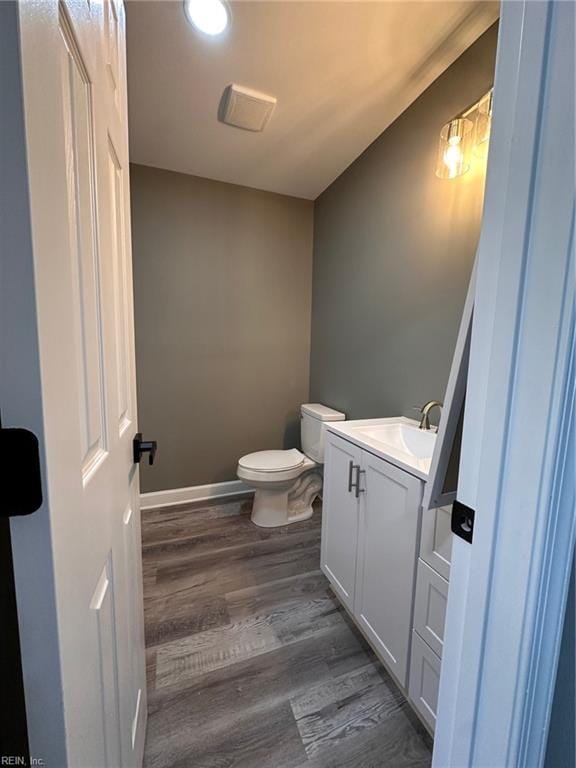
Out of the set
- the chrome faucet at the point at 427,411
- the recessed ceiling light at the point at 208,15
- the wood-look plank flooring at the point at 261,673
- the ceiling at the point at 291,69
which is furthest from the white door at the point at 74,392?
the chrome faucet at the point at 427,411

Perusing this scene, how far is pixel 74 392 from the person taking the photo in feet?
1.38

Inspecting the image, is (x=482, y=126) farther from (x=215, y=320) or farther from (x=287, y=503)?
(x=287, y=503)

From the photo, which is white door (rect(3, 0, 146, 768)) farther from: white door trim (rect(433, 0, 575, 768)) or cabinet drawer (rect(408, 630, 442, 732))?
cabinet drawer (rect(408, 630, 442, 732))

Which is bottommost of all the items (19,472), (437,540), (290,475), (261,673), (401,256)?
(261,673)

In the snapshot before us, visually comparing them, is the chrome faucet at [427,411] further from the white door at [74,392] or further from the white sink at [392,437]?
the white door at [74,392]

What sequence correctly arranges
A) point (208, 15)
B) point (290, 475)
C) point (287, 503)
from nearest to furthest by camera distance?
point (208, 15) → point (290, 475) → point (287, 503)

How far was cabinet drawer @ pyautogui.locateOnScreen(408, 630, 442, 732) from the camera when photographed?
104 centimetres

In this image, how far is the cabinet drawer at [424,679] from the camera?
1041 mm

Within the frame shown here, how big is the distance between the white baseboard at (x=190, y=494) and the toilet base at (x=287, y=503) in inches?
15.7

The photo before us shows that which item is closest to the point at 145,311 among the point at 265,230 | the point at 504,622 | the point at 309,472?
the point at 265,230

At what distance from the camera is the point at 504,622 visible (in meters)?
0.55

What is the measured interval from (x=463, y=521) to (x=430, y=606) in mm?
652

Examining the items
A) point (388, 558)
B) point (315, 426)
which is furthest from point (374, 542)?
point (315, 426)

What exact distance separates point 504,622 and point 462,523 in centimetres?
15
